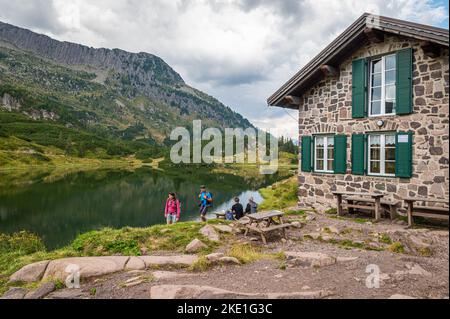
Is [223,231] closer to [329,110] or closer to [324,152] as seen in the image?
[324,152]

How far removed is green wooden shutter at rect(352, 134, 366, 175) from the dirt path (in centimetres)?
442

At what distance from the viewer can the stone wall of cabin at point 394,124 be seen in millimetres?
12125

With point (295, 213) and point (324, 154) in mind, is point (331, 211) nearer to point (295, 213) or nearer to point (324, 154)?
point (295, 213)

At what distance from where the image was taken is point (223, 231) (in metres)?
12.3

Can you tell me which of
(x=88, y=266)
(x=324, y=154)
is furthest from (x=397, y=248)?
(x=88, y=266)

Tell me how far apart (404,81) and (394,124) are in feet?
5.87

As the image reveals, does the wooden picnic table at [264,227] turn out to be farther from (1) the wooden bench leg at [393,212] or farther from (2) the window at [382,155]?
(2) the window at [382,155]

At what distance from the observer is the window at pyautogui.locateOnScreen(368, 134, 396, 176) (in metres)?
13.6

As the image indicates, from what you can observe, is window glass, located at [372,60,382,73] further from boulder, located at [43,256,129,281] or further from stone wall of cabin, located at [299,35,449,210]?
boulder, located at [43,256,129,281]

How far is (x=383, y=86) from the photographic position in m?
14.0

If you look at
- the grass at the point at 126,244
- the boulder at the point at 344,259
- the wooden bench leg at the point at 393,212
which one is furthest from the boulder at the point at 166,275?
the wooden bench leg at the point at 393,212
